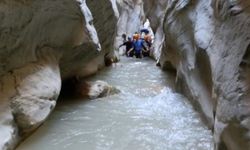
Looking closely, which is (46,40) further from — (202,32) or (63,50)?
(202,32)

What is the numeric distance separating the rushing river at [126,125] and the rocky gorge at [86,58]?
26 centimetres

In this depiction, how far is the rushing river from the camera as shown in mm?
4730

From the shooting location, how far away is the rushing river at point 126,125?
15.5 feet

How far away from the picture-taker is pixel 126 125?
5559mm

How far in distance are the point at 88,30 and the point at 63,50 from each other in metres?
0.59

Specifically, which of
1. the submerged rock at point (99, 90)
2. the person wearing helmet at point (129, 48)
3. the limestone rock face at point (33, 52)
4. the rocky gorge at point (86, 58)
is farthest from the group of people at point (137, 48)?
the limestone rock face at point (33, 52)

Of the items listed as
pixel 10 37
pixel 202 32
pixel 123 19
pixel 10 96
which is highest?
pixel 10 37

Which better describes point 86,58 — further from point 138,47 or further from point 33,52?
point 138,47

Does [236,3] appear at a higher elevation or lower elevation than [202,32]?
higher

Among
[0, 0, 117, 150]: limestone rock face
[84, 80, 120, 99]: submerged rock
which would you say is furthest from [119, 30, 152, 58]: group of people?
[0, 0, 117, 150]: limestone rock face

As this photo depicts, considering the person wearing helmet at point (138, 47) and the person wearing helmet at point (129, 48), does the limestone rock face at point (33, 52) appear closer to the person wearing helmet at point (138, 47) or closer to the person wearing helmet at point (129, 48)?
the person wearing helmet at point (138, 47)

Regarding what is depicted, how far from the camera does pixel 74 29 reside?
6.19 m

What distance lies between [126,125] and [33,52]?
72.7 inches

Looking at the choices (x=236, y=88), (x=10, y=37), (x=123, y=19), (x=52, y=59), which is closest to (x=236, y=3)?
(x=236, y=88)
